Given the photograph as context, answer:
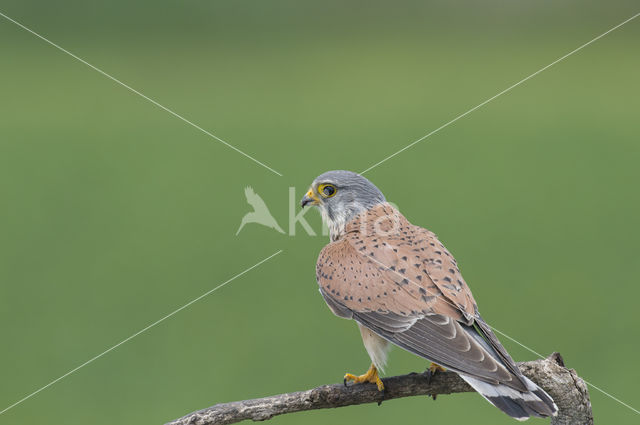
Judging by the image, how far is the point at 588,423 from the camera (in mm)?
2449

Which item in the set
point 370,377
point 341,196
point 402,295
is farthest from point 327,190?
point 370,377

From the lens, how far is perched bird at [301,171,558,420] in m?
2.02

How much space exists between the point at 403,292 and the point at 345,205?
0.56m

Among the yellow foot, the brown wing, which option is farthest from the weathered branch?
the brown wing

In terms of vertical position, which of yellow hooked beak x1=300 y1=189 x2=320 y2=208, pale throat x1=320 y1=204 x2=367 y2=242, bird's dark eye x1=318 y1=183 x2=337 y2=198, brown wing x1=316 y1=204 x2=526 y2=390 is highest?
bird's dark eye x1=318 y1=183 x2=337 y2=198

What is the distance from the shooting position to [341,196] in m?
2.82

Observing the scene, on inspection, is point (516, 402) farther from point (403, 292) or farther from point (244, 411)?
point (244, 411)

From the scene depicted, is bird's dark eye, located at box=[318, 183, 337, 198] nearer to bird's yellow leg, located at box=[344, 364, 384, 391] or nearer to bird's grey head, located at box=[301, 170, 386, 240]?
bird's grey head, located at box=[301, 170, 386, 240]

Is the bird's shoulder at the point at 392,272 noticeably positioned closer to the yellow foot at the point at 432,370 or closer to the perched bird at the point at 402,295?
the perched bird at the point at 402,295

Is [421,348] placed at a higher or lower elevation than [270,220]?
lower

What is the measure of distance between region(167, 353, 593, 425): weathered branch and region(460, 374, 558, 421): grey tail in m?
0.44

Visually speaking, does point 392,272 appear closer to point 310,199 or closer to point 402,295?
point 402,295

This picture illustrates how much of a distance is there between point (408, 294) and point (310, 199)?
2.35ft

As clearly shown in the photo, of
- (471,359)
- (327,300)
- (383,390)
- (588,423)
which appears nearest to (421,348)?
(471,359)
